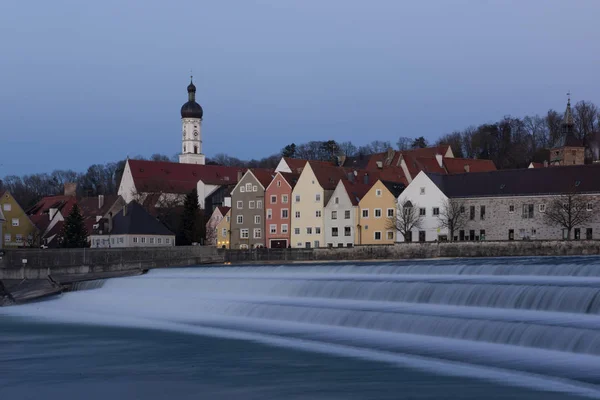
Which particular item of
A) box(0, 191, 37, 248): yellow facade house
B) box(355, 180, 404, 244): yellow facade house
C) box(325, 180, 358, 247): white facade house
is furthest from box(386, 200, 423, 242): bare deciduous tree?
box(0, 191, 37, 248): yellow facade house

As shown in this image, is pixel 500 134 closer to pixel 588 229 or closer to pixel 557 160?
pixel 557 160

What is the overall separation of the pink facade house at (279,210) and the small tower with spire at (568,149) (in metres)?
29.7

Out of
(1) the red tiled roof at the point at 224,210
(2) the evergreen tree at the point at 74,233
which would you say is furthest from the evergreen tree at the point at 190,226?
(2) the evergreen tree at the point at 74,233

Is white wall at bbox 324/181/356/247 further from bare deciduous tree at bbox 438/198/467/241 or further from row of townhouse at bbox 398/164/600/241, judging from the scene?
bare deciduous tree at bbox 438/198/467/241

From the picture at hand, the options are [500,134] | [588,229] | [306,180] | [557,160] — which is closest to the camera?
[588,229]

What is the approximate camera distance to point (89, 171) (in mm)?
175000

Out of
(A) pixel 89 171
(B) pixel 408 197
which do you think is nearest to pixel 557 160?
(B) pixel 408 197

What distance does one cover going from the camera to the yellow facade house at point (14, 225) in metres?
94.6

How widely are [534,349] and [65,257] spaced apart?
135ft

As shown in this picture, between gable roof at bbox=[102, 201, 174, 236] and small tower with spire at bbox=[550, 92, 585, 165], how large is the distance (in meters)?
42.3

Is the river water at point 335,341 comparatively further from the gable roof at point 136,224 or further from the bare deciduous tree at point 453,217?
the gable roof at point 136,224

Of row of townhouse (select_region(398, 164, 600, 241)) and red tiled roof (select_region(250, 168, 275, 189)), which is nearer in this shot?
row of townhouse (select_region(398, 164, 600, 241))

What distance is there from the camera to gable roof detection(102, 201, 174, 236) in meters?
75.6

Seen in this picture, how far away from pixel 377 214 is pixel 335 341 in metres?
46.8
